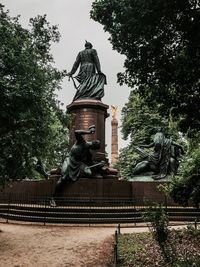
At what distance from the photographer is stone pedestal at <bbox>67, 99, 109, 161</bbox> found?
19922 millimetres

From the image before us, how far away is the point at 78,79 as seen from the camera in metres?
22.0

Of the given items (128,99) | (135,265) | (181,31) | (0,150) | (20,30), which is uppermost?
(128,99)

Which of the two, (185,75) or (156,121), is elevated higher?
(156,121)

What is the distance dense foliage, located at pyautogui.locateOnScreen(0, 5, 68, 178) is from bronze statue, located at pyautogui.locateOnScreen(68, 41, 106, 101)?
A: 27.9 feet

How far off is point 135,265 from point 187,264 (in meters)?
1.29

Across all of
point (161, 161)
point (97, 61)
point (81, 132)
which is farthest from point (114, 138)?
point (81, 132)

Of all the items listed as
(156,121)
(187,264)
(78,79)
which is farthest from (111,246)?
(156,121)

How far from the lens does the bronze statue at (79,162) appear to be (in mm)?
17047

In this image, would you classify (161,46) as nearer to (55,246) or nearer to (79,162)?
(55,246)

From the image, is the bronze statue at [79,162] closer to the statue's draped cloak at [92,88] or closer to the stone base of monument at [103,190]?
the stone base of monument at [103,190]

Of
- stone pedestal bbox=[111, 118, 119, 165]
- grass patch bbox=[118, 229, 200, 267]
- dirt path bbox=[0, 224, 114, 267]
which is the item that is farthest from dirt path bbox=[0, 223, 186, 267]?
stone pedestal bbox=[111, 118, 119, 165]

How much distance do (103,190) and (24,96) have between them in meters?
7.68

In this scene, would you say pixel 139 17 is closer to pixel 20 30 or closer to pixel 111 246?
pixel 20 30

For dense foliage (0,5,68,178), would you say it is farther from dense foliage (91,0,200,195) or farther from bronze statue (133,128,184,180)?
bronze statue (133,128,184,180)
